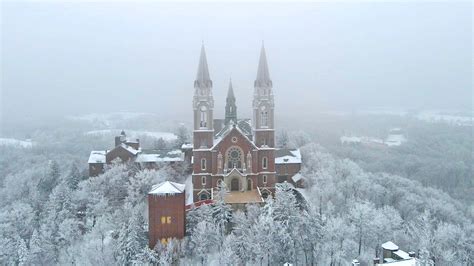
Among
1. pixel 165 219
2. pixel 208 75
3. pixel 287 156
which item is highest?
pixel 208 75

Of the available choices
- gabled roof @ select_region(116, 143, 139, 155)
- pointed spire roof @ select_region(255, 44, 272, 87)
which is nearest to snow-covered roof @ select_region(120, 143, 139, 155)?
gabled roof @ select_region(116, 143, 139, 155)

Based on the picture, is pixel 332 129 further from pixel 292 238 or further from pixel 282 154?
pixel 292 238

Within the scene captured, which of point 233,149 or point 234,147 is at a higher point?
point 234,147

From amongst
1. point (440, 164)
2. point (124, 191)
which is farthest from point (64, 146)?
point (440, 164)

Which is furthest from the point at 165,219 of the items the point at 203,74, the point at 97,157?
the point at 97,157

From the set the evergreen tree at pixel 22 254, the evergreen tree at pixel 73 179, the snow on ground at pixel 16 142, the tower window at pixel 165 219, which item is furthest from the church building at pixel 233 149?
the snow on ground at pixel 16 142

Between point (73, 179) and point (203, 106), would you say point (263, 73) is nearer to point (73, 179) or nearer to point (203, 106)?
point (203, 106)

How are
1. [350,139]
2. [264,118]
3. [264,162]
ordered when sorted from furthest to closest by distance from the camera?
[350,139], [264,162], [264,118]

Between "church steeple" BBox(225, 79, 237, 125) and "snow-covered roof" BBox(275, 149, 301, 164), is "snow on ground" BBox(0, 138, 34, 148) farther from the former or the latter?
"snow-covered roof" BBox(275, 149, 301, 164)
